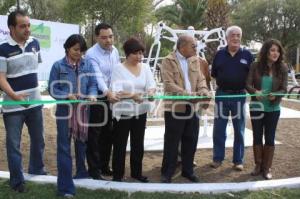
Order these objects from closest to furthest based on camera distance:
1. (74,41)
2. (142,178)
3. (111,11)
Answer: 1. (74,41)
2. (142,178)
3. (111,11)

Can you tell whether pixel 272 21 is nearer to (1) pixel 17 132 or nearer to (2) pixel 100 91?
(2) pixel 100 91

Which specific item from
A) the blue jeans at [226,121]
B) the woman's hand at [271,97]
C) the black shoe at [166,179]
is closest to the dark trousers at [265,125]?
the woman's hand at [271,97]

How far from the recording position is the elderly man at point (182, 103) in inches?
197

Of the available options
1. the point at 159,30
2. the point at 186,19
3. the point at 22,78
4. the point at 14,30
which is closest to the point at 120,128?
the point at 22,78

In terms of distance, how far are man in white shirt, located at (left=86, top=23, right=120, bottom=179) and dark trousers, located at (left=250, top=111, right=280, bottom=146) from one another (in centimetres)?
175

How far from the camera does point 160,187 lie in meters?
4.76

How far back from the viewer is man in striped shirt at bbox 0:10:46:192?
4488 mm

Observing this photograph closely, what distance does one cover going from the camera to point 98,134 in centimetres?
512

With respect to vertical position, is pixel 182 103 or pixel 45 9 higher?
pixel 45 9

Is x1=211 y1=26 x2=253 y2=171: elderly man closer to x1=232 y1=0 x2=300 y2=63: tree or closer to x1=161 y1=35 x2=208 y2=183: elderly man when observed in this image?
x1=161 y1=35 x2=208 y2=183: elderly man

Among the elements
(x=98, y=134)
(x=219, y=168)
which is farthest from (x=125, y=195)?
(x=219, y=168)

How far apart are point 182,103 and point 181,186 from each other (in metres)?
0.92

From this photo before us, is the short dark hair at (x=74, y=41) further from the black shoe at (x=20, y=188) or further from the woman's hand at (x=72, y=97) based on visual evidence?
the black shoe at (x=20, y=188)

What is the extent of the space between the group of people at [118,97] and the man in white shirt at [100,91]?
0.5 inches
